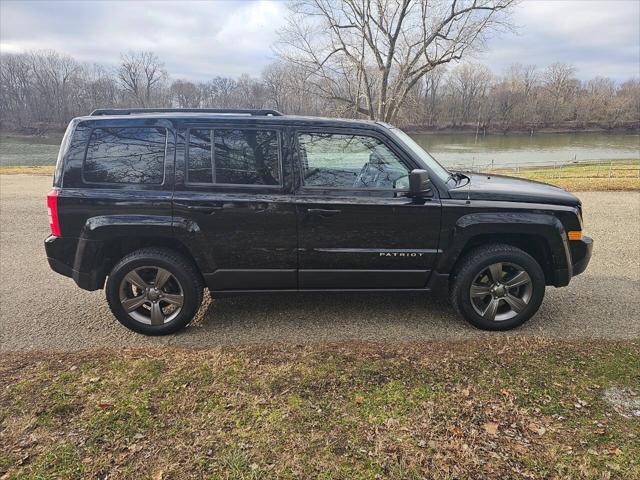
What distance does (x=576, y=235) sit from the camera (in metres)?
3.73

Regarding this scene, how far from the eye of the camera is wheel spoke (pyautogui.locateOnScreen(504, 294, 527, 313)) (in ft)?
12.2

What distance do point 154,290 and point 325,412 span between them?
1.93m

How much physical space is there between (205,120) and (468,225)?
7.91ft

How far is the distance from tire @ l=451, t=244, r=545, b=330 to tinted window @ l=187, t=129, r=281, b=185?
6.10 feet

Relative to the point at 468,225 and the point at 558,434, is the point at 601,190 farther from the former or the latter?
the point at 558,434

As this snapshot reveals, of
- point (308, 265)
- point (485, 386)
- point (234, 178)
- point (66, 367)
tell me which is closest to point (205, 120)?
point (234, 178)

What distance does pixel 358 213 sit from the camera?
3549 millimetres

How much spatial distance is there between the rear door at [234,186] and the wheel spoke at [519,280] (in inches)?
76.9

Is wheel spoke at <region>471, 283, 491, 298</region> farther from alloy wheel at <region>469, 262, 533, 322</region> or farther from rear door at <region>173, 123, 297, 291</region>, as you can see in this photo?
rear door at <region>173, 123, 297, 291</region>

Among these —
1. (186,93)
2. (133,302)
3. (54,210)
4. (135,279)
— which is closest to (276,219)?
(135,279)

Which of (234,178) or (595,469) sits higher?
(234,178)

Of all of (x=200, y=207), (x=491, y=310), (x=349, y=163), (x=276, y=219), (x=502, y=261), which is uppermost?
(x=349, y=163)

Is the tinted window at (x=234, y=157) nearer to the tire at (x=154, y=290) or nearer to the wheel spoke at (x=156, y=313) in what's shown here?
the tire at (x=154, y=290)

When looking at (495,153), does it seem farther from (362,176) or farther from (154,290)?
(154,290)
